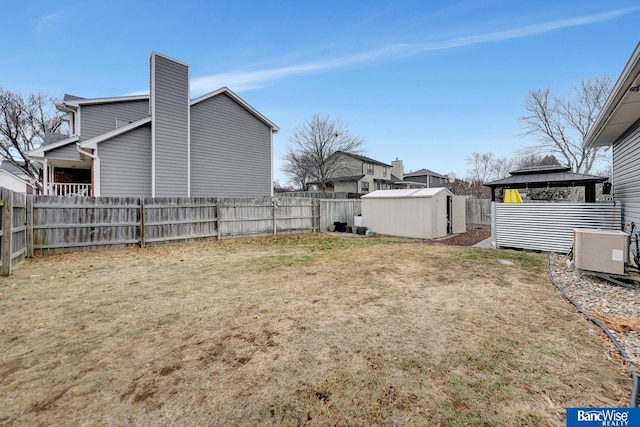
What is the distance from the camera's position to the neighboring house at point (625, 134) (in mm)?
4145

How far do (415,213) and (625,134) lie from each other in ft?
21.1

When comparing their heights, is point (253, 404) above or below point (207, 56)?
below

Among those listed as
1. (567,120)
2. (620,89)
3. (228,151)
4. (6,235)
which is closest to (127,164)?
(228,151)

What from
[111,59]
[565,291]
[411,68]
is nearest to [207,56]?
[111,59]

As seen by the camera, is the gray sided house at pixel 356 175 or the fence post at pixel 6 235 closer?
the fence post at pixel 6 235

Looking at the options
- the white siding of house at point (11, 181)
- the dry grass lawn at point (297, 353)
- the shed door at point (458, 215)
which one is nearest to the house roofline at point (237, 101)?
the dry grass lawn at point (297, 353)

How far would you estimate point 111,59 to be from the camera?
12.0 metres

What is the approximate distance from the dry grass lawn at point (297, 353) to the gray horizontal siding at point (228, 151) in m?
8.28

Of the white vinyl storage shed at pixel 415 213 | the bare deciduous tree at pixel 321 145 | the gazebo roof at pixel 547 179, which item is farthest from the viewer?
the bare deciduous tree at pixel 321 145

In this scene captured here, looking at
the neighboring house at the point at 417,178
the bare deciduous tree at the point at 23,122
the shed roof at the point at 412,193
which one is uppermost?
the bare deciduous tree at the point at 23,122

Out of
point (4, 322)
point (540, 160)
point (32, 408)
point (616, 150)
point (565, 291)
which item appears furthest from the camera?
point (540, 160)

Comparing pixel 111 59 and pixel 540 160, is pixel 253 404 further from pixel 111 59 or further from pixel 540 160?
pixel 540 160

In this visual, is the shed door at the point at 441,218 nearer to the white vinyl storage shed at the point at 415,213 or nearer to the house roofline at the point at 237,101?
the white vinyl storage shed at the point at 415,213

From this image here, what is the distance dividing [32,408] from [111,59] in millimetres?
15008
